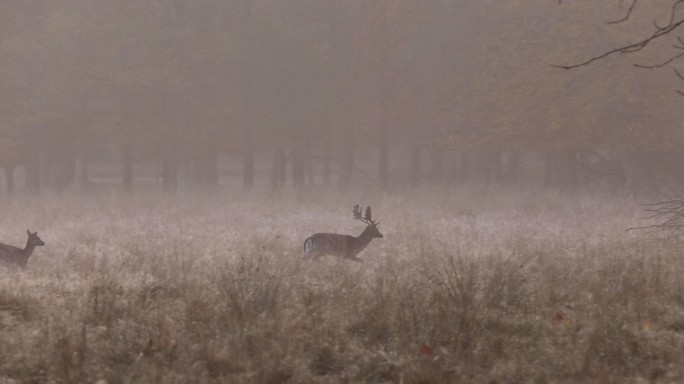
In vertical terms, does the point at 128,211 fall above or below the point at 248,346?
above

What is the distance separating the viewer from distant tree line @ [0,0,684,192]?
23.0 meters

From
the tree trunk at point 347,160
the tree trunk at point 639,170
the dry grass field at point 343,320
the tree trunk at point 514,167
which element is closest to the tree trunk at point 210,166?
the tree trunk at point 347,160

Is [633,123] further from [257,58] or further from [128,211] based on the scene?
[128,211]

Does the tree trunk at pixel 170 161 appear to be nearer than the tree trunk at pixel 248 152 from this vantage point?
Yes

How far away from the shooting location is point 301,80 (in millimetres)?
26859

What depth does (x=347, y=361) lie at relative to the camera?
556 centimetres

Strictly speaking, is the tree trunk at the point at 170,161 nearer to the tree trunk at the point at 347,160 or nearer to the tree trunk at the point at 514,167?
the tree trunk at the point at 347,160

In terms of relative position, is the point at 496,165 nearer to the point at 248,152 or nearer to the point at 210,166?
the point at 248,152

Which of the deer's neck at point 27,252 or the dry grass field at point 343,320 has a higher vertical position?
the deer's neck at point 27,252

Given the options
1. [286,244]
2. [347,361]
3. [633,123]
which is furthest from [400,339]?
[633,123]

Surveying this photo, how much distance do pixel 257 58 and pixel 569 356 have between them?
2208 cm

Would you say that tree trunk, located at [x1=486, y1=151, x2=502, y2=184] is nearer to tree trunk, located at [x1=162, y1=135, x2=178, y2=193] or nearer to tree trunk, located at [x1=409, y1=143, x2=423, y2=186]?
tree trunk, located at [x1=409, y1=143, x2=423, y2=186]

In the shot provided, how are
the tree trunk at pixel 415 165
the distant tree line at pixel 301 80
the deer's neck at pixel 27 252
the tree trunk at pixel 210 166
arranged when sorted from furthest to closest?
the tree trunk at pixel 415 165 < the tree trunk at pixel 210 166 < the distant tree line at pixel 301 80 < the deer's neck at pixel 27 252

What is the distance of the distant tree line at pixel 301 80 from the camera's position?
23000 millimetres
